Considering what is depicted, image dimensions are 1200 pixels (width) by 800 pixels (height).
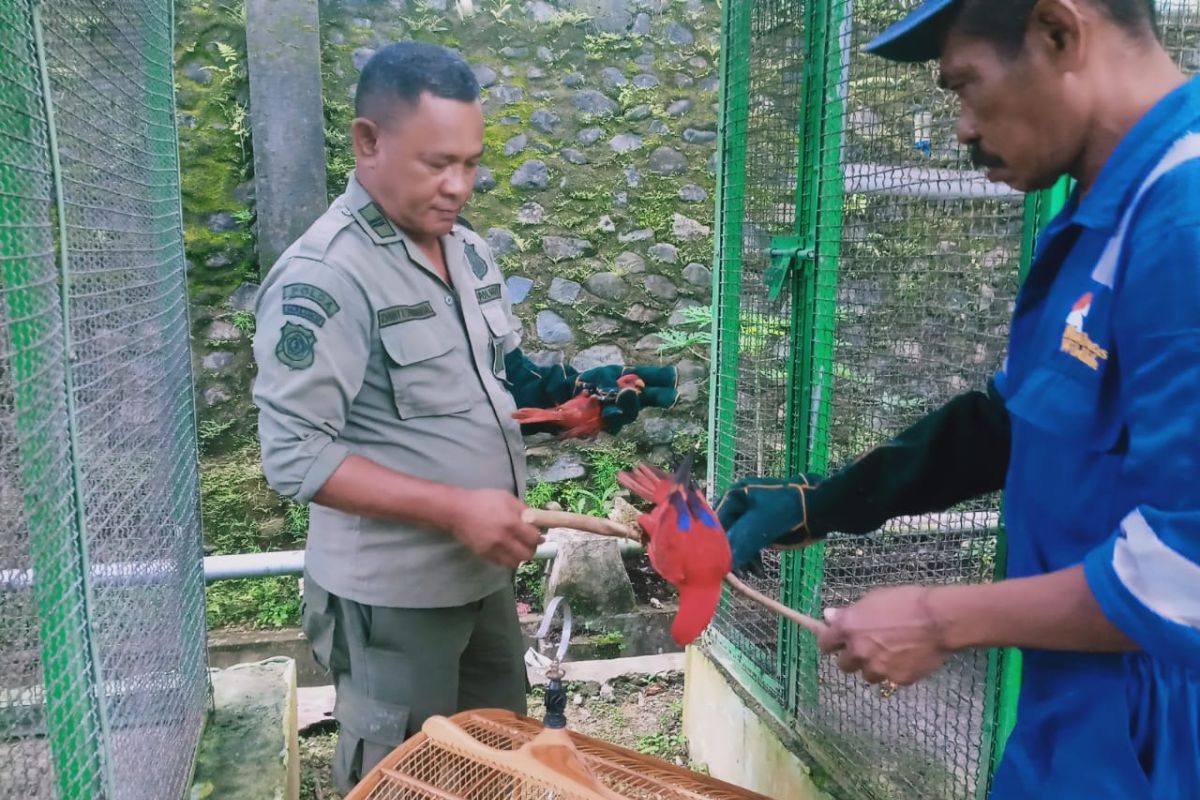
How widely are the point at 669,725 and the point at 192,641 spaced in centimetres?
184

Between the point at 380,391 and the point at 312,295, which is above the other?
the point at 312,295

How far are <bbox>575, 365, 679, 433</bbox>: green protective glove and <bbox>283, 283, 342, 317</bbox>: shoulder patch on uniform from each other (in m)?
0.72

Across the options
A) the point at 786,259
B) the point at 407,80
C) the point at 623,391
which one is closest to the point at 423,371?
the point at 623,391

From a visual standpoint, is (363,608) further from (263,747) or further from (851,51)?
(851,51)

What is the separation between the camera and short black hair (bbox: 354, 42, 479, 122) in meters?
1.94

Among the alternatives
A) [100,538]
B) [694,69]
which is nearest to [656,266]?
[694,69]

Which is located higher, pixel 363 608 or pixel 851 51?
pixel 851 51

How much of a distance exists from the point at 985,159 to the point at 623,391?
1.21 meters

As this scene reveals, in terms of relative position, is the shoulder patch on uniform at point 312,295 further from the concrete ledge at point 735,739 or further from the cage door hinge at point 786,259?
the concrete ledge at point 735,739

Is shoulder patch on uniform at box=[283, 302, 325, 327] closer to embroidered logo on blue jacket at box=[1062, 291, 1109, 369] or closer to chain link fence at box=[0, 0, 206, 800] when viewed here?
chain link fence at box=[0, 0, 206, 800]

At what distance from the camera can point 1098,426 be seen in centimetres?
106

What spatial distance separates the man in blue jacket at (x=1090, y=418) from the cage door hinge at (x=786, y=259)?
103 cm

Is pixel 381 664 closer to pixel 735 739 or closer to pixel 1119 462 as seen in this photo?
pixel 735 739

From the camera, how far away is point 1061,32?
1.05m
